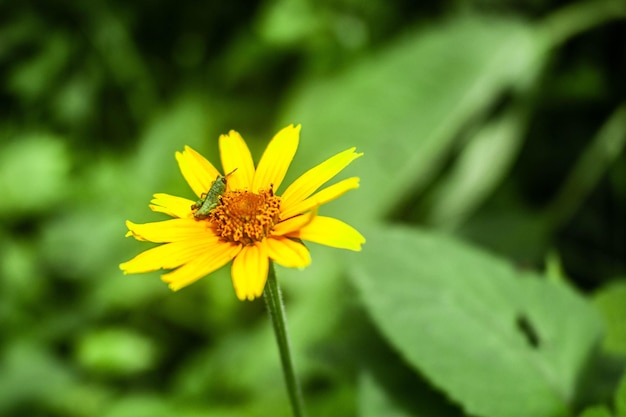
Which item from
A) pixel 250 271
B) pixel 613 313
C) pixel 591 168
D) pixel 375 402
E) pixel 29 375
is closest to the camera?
pixel 250 271

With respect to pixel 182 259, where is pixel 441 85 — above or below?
above

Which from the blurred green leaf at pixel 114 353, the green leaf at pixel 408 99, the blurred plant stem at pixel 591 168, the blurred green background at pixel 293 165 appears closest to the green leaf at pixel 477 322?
the blurred green background at pixel 293 165

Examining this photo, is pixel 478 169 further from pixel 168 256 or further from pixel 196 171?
pixel 168 256

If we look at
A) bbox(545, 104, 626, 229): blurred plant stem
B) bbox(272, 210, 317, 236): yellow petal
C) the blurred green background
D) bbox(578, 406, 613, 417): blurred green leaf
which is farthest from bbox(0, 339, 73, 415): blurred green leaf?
bbox(545, 104, 626, 229): blurred plant stem

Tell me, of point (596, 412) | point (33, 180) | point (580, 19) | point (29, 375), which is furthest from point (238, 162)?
point (580, 19)

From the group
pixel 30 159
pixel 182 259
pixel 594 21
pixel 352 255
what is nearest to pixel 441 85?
pixel 594 21

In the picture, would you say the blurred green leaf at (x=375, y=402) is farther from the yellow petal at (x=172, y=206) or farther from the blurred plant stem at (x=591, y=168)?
the blurred plant stem at (x=591, y=168)

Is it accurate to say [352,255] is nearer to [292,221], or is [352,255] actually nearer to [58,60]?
[292,221]
